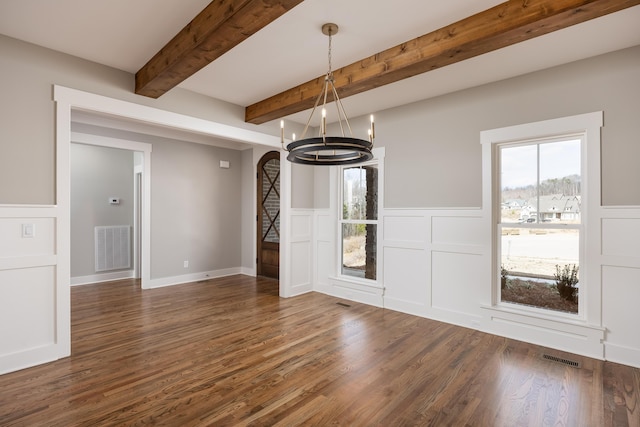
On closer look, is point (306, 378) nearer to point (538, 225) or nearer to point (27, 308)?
point (27, 308)

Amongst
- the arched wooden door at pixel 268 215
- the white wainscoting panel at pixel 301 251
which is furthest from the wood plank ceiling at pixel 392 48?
the arched wooden door at pixel 268 215

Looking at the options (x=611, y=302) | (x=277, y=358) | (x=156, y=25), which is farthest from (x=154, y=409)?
(x=611, y=302)

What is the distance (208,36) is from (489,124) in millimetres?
2966

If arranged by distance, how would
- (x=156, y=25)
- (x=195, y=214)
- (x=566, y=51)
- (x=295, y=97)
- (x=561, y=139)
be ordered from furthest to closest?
(x=195, y=214), (x=295, y=97), (x=561, y=139), (x=566, y=51), (x=156, y=25)

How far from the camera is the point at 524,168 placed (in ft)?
11.5

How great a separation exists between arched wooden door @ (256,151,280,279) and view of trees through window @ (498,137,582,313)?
3965mm

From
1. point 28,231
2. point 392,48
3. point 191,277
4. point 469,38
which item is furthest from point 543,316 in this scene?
point 191,277

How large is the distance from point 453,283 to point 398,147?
1.86 m

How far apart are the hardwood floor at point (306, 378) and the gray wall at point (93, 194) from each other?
7.24 ft

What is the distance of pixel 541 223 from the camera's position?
134 inches

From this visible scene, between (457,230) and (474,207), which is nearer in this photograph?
(474,207)

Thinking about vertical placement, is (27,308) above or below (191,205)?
below

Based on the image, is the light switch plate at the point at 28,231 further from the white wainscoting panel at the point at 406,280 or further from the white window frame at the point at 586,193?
the white window frame at the point at 586,193

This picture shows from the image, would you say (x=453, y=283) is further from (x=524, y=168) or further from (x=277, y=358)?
(x=277, y=358)
